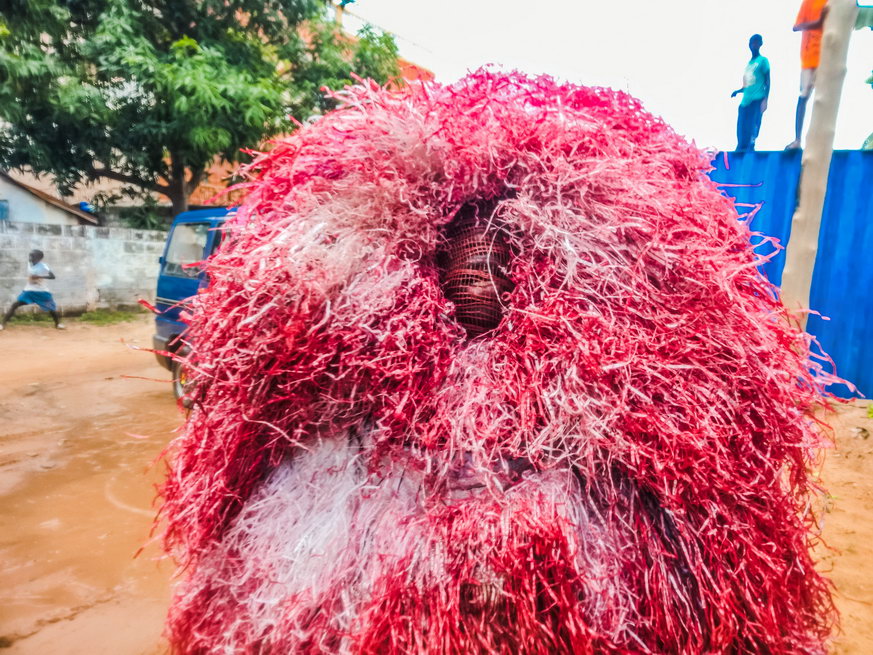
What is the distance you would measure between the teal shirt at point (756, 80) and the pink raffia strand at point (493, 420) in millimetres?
4411

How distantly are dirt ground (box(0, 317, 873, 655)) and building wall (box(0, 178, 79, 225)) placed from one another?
7665 mm

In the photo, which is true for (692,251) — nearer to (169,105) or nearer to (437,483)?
(437,483)

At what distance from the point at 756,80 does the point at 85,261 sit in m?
10.1

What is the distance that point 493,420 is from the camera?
111cm

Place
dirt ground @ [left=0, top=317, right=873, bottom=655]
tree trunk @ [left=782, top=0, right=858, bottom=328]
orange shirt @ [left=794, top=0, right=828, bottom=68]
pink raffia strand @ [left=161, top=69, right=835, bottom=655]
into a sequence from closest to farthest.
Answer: pink raffia strand @ [left=161, top=69, right=835, bottom=655] < dirt ground @ [left=0, top=317, right=873, bottom=655] < tree trunk @ [left=782, top=0, right=858, bottom=328] < orange shirt @ [left=794, top=0, right=828, bottom=68]

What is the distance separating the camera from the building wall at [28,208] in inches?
438

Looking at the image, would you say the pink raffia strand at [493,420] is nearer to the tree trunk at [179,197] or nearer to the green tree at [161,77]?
the green tree at [161,77]

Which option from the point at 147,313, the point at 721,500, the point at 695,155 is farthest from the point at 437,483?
the point at 147,313

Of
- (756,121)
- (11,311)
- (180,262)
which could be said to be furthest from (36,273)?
(756,121)

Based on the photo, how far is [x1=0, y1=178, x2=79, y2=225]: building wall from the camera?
1112 cm

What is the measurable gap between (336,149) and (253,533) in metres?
0.90

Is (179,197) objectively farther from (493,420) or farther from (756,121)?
(493,420)

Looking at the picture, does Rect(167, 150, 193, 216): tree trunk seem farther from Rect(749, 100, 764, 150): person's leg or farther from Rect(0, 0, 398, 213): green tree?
Rect(749, 100, 764, 150): person's leg

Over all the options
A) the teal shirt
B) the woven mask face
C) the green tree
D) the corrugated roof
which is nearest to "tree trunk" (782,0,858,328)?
the teal shirt
